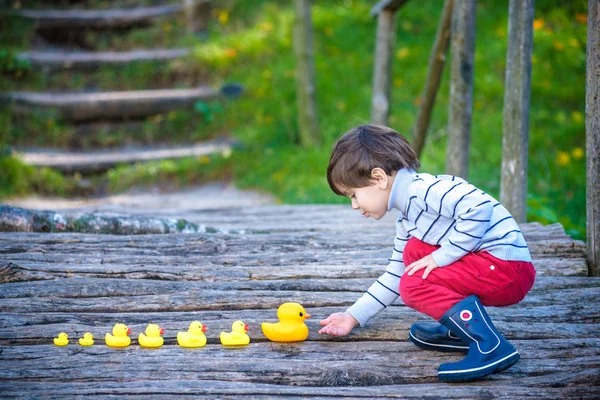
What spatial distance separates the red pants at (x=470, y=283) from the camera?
2.44 meters

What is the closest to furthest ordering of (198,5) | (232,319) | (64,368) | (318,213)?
(64,368)
(232,319)
(318,213)
(198,5)

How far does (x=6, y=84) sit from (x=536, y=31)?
21.1 feet

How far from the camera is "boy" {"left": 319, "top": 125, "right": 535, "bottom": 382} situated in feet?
7.77

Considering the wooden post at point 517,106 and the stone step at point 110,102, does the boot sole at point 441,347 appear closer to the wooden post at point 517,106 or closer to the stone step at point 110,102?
the wooden post at point 517,106

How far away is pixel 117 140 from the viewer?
28.8 ft

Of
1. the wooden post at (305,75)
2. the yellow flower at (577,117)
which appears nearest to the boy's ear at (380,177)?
the wooden post at (305,75)

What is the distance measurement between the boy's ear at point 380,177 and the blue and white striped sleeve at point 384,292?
0.68ft

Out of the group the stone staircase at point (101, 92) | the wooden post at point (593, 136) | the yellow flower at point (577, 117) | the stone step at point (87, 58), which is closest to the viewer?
the wooden post at point (593, 136)

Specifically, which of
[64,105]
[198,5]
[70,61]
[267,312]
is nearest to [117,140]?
[64,105]

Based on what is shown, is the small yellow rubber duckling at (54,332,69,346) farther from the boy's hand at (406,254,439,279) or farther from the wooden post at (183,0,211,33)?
the wooden post at (183,0,211,33)

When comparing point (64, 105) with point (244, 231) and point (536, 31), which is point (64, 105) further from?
point (536, 31)

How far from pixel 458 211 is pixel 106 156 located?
653 centimetres

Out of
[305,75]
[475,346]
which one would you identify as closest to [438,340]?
[475,346]

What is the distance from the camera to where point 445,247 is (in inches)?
96.1
